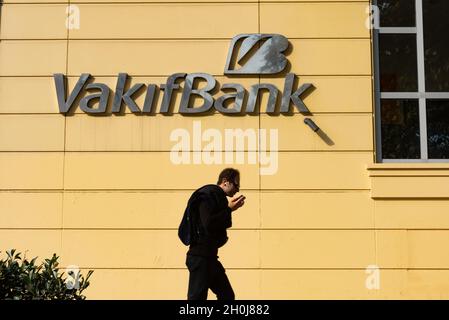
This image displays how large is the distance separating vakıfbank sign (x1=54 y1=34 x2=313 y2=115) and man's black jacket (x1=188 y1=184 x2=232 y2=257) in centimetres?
227

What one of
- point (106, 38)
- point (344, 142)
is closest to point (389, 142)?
point (344, 142)

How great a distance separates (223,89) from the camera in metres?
7.93

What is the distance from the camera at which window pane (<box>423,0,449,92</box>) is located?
27.1ft

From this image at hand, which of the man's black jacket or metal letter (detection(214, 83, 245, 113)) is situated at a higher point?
metal letter (detection(214, 83, 245, 113))

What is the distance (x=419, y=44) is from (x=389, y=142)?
4.30 ft

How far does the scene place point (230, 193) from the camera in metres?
6.00

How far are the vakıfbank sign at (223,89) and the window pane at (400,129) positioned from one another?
3.40ft
